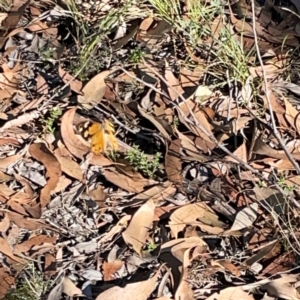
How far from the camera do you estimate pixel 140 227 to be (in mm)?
1951

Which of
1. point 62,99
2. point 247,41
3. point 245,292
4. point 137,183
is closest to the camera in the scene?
point 245,292

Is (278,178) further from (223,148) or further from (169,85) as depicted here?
(169,85)

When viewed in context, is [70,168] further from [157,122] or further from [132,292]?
[132,292]

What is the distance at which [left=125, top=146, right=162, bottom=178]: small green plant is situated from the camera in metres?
2.04

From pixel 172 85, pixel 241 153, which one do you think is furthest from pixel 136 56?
pixel 241 153

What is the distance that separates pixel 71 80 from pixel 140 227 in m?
0.54

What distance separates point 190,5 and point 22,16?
1.81ft

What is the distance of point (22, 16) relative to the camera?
2359mm

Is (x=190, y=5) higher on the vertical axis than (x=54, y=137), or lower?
higher

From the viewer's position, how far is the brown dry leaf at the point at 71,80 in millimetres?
2196

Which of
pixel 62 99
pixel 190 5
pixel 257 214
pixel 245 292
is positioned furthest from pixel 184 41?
pixel 245 292

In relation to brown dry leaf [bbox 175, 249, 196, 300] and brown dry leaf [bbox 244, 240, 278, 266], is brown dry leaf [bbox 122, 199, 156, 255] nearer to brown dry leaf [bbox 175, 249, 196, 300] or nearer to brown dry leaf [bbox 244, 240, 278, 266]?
brown dry leaf [bbox 175, 249, 196, 300]

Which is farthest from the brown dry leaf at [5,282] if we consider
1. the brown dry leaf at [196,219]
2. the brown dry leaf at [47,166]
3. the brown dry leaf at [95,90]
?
the brown dry leaf at [95,90]


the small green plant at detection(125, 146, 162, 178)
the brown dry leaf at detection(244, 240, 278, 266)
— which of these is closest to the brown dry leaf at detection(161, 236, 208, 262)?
the brown dry leaf at detection(244, 240, 278, 266)
